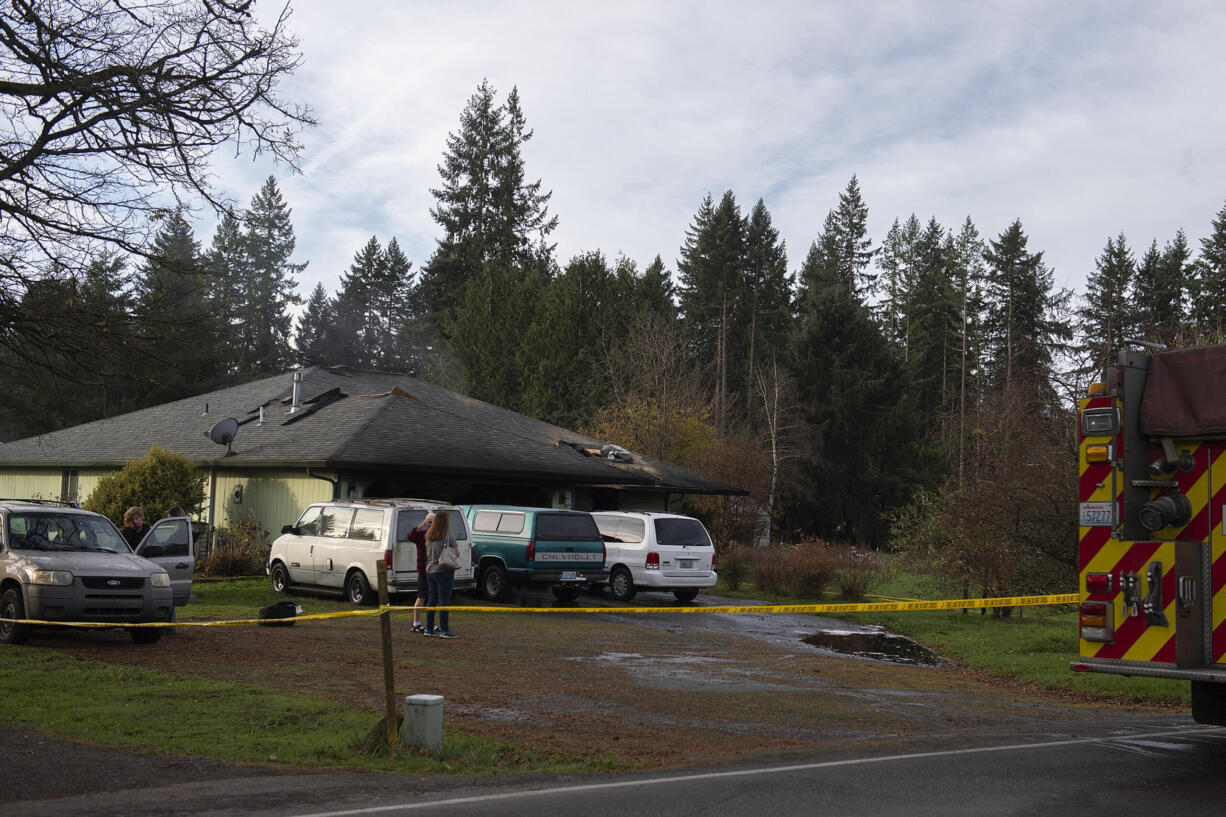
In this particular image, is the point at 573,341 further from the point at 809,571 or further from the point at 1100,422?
the point at 1100,422

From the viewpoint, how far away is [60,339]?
13.4 m

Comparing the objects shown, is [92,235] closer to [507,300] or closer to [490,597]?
[490,597]

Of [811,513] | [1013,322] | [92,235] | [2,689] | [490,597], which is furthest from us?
[1013,322]

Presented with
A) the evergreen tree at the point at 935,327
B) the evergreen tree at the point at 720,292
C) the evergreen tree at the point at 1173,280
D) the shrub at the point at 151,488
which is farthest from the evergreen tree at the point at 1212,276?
the shrub at the point at 151,488

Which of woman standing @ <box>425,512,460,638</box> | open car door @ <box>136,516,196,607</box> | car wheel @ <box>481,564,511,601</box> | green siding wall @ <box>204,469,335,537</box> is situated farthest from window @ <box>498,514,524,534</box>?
open car door @ <box>136,516,196,607</box>

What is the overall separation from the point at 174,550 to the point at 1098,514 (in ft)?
45.3

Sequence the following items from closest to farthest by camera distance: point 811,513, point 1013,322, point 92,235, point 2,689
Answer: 1. point 2,689
2. point 92,235
3. point 811,513
4. point 1013,322

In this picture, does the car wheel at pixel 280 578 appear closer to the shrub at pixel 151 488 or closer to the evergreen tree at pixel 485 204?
the shrub at pixel 151 488

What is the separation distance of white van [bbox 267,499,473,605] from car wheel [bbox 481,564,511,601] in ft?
3.07

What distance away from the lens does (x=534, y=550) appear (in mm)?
22359

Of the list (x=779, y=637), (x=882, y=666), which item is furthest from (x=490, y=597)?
(x=882, y=666)

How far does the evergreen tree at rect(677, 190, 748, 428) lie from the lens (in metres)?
74.1

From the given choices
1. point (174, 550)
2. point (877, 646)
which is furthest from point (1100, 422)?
point (174, 550)

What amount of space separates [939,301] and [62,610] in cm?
7054
